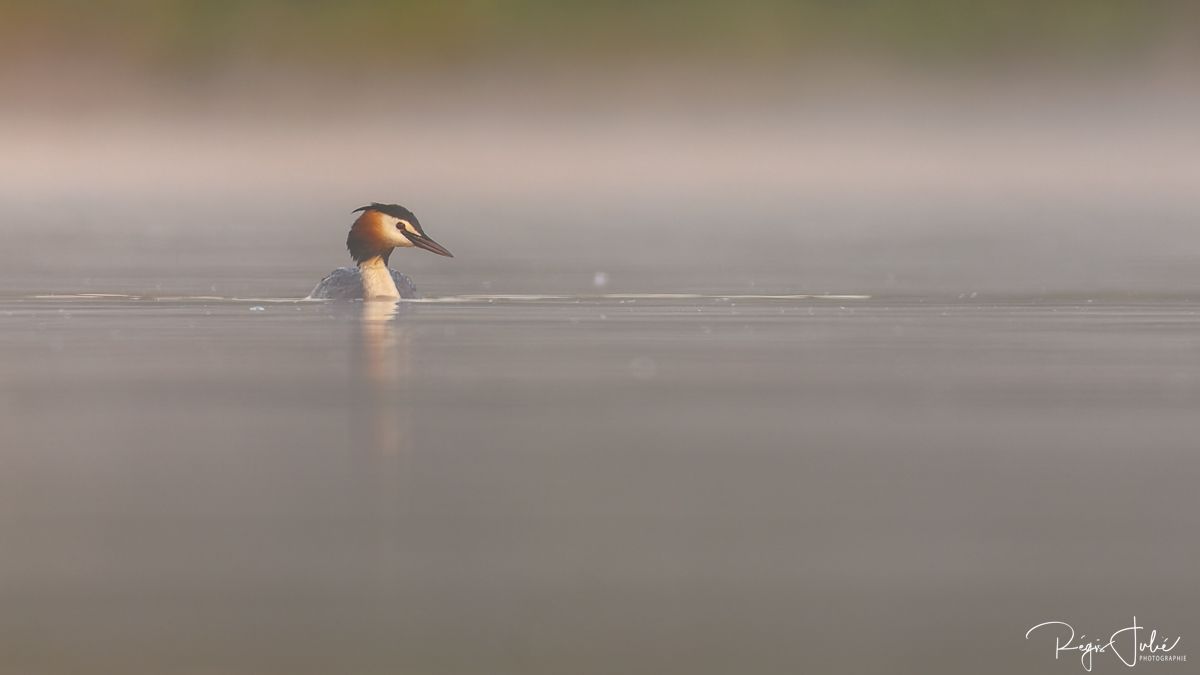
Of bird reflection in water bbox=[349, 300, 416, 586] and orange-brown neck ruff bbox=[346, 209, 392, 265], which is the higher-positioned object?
orange-brown neck ruff bbox=[346, 209, 392, 265]

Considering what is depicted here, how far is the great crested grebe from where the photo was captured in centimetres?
1880

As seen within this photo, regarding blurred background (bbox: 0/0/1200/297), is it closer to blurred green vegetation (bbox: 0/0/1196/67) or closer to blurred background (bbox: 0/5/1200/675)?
blurred green vegetation (bbox: 0/0/1196/67)

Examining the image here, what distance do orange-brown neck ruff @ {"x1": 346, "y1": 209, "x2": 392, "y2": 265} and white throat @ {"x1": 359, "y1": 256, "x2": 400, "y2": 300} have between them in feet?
0.16

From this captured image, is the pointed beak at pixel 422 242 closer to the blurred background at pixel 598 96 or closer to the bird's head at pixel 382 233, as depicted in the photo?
the bird's head at pixel 382 233

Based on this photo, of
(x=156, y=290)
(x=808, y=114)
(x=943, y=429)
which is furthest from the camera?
(x=808, y=114)

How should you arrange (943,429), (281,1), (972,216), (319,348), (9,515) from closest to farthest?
(9,515) → (943,429) → (319,348) → (972,216) → (281,1)

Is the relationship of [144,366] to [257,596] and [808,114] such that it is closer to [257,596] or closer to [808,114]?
[257,596]

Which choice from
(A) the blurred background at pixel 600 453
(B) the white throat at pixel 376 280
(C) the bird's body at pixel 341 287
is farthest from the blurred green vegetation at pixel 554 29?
(C) the bird's body at pixel 341 287

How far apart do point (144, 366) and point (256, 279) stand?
28.9 feet

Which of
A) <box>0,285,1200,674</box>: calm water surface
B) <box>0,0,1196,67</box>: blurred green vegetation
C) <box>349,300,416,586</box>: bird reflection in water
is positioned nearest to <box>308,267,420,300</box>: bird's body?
<box>349,300,416,586</box>: bird reflection in water

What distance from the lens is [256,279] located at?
71.1 ft

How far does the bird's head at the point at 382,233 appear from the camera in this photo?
62.8 feet

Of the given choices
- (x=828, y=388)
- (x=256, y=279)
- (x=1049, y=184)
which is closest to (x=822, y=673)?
(x=828, y=388)

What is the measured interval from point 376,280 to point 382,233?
51cm
